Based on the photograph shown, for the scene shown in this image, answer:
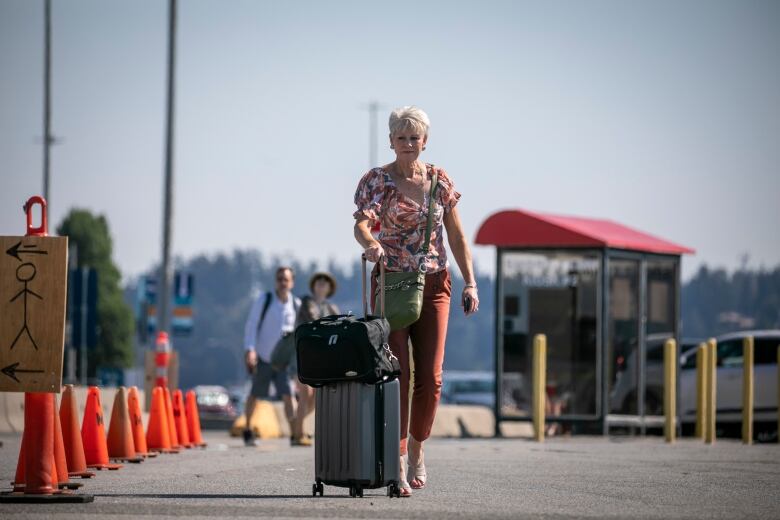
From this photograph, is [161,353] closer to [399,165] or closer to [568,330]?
[568,330]

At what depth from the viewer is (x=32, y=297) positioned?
9.12 metres

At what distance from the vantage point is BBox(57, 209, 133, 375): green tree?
357 ft

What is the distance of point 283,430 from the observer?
23797 mm

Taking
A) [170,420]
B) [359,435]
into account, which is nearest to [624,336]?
[170,420]

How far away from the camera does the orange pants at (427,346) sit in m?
9.75

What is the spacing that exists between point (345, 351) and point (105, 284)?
103575 millimetres

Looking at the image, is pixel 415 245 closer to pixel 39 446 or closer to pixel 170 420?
pixel 39 446

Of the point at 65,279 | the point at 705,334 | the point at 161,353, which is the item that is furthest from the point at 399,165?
the point at 705,334

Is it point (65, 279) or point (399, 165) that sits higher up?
point (399, 165)

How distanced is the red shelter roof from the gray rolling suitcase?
43.3 ft

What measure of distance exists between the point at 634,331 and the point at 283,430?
4.86 meters

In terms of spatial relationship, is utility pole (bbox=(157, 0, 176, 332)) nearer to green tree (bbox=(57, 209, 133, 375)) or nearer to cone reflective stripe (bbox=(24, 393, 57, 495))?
cone reflective stripe (bbox=(24, 393, 57, 495))

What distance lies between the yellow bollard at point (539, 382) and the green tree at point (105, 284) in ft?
293

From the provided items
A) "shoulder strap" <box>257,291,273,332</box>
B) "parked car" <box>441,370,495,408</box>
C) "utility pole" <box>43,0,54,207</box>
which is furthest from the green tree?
"shoulder strap" <box>257,291,273,332</box>
